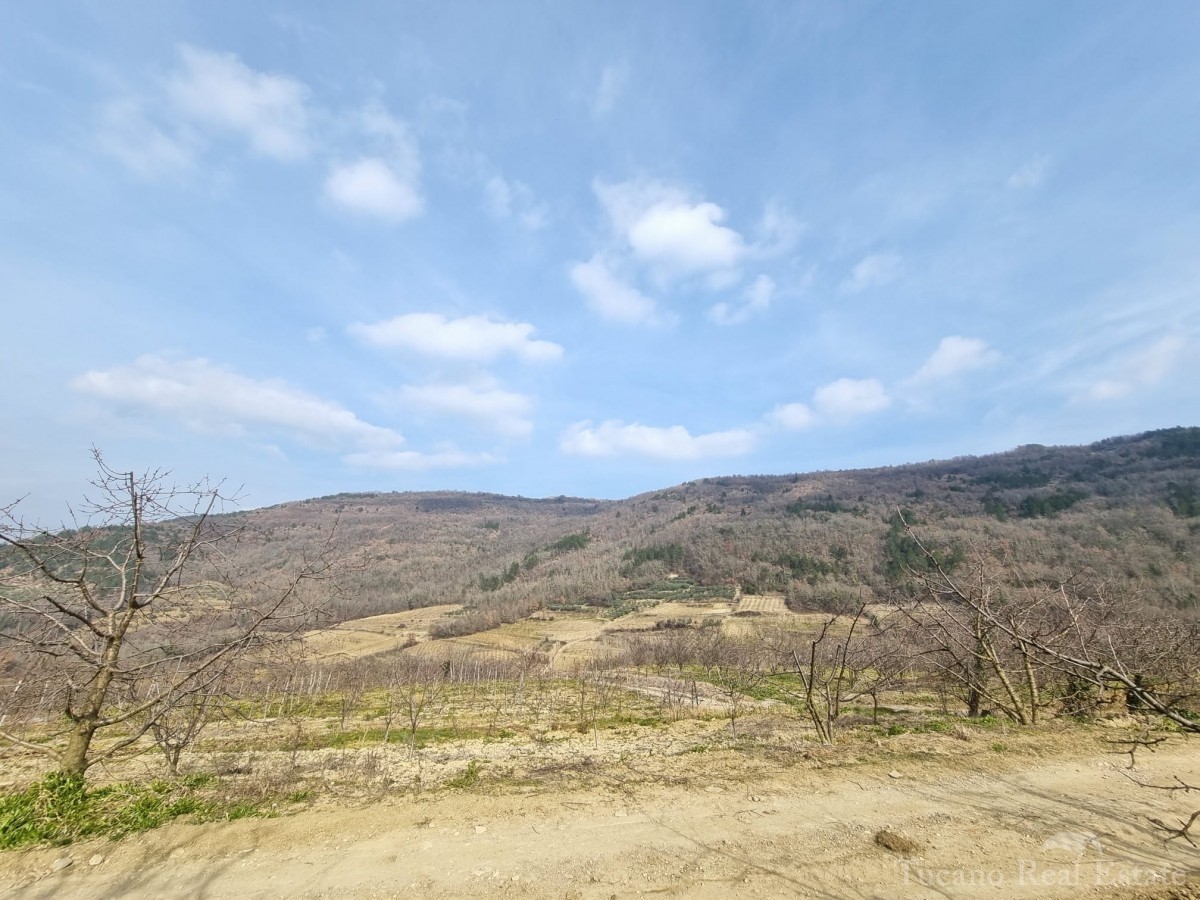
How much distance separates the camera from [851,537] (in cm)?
10662

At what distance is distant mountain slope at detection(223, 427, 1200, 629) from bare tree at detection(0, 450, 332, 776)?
53452 millimetres

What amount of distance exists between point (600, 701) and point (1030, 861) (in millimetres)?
29032

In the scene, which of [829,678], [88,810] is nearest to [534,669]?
[829,678]

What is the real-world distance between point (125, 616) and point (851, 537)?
116 m

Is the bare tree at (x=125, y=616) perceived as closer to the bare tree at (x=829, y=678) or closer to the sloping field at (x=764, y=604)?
the bare tree at (x=829, y=678)

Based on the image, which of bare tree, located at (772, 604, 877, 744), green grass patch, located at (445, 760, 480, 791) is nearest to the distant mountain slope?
bare tree, located at (772, 604, 877, 744)

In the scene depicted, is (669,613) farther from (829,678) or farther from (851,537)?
(829,678)

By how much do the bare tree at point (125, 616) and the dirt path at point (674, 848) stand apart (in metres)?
1.48

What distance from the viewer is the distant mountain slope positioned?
74.7 m

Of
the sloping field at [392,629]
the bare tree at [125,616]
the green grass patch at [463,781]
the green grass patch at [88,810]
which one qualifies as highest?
the bare tree at [125,616]

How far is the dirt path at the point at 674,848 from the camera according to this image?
17.0ft

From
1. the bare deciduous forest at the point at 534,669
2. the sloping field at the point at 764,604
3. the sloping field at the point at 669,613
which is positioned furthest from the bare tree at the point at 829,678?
the sloping field at the point at 764,604

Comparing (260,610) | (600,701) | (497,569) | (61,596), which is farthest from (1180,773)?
(497,569)

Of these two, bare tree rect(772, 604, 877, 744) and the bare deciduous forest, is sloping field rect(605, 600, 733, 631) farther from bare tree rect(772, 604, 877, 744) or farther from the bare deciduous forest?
bare tree rect(772, 604, 877, 744)
